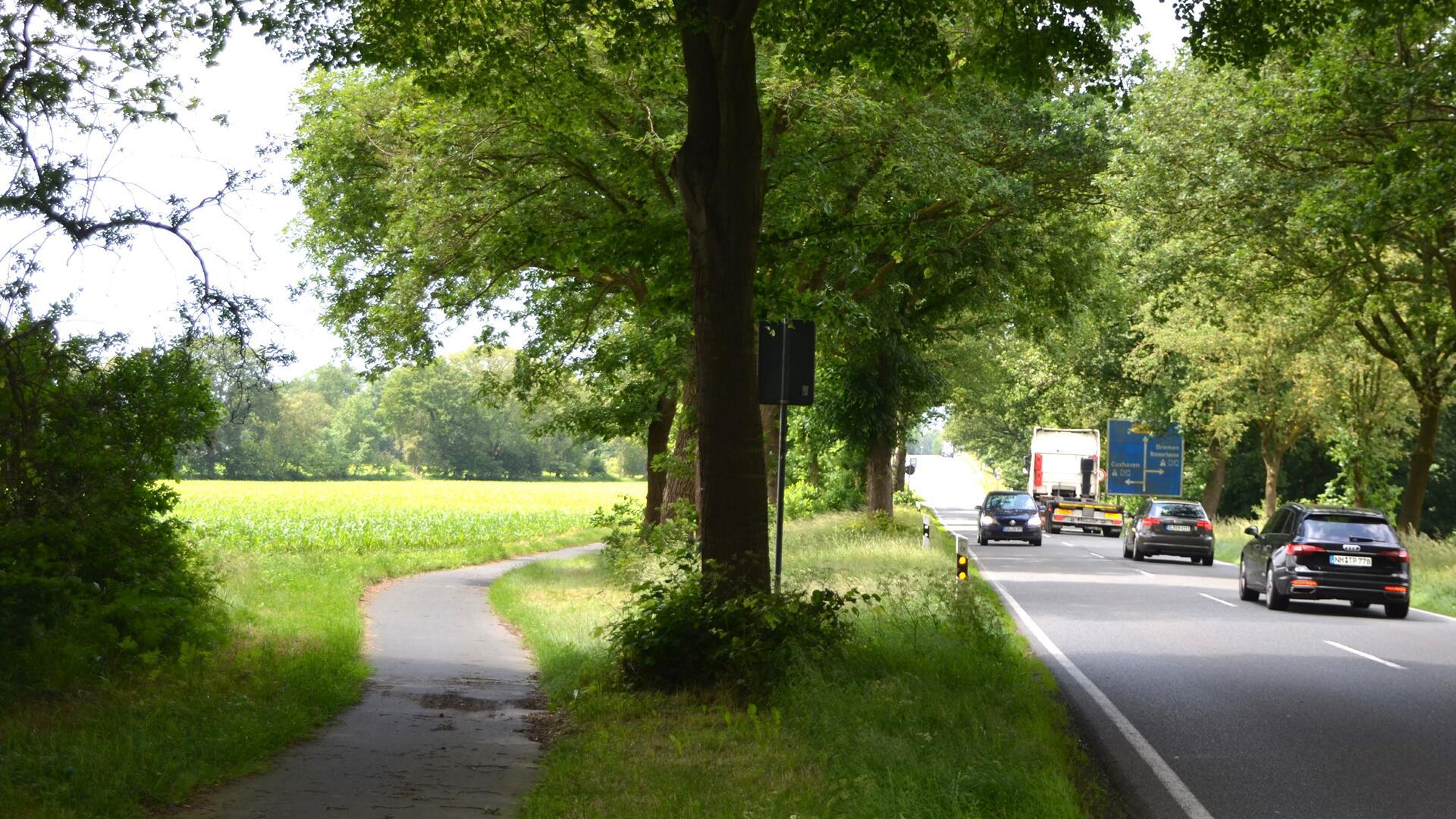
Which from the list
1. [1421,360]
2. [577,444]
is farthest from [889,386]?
[1421,360]

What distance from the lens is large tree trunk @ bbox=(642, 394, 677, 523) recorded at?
28.9m

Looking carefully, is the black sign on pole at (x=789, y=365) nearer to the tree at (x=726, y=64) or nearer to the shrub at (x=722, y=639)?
the tree at (x=726, y=64)

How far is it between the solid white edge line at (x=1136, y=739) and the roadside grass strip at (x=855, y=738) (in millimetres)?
408

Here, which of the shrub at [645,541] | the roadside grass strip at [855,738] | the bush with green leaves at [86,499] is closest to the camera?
the roadside grass strip at [855,738]

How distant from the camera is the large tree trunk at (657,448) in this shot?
94.8 ft

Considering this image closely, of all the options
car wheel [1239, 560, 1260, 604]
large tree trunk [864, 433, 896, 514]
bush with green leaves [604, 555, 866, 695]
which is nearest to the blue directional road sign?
→ large tree trunk [864, 433, 896, 514]

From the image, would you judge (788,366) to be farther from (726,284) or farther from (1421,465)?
(1421,465)

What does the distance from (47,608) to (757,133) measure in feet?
21.3

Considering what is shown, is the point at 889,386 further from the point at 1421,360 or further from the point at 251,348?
the point at 251,348

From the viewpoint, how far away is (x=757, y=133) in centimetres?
1145

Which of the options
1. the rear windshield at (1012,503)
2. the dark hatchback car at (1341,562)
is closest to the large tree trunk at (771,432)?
the dark hatchback car at (1341,562)

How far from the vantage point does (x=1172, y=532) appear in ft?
118

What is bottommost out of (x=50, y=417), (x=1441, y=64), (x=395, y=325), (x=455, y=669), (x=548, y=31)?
(x=455, y=669)

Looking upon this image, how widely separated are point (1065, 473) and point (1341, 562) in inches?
1472
